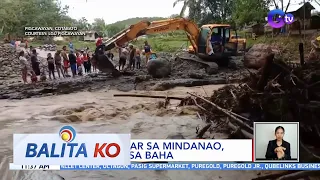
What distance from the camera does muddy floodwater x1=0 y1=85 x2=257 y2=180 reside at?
220 centimetres

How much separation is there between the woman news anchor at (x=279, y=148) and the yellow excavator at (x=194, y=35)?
0.73 m

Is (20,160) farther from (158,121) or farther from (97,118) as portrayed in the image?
(158,121)

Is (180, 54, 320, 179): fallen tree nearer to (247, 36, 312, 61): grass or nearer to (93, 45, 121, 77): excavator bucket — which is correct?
(247, 36, 312, 61): grass

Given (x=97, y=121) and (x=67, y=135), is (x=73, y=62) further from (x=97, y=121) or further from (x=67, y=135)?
(x=67, y=135)

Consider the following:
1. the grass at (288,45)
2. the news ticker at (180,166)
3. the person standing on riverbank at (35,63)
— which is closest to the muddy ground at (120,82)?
the person standing on riverbank at (35,63)

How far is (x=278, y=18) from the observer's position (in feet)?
7.57

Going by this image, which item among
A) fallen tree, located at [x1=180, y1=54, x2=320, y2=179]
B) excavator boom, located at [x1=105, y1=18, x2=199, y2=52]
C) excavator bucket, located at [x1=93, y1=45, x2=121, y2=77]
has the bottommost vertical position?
fallen tree, located at [x1=180, y1=54, x2=320, y2=179]

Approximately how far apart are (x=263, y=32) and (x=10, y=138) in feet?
6.15


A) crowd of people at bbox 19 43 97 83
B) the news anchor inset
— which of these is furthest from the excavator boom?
the news anchor inset

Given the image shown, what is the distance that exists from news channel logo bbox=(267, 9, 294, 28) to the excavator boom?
0.52 m

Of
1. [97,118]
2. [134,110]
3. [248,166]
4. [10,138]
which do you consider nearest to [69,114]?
[97,118]

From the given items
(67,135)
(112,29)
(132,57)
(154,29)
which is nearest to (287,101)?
(154,29)

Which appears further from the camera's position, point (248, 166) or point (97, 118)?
point (97, 118)

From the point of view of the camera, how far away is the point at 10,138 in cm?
229
